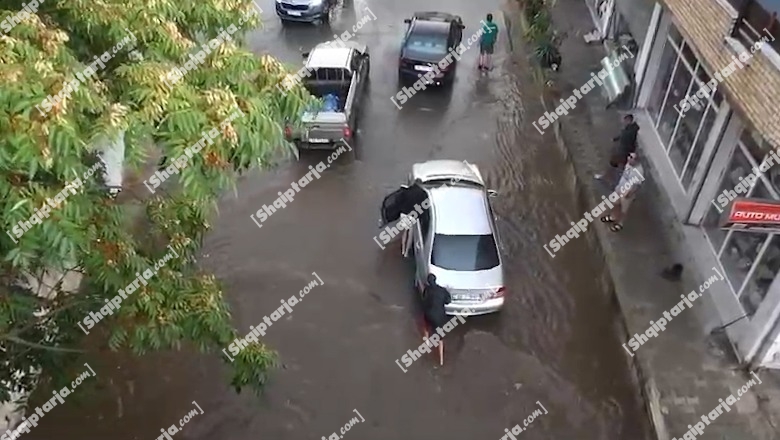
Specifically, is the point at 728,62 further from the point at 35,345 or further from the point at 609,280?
the point at 35,345

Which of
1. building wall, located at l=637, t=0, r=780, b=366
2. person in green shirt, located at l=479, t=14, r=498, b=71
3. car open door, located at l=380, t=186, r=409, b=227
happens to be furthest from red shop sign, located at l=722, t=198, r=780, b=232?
person in green shirt, located at l=479, t=14, r=498, b=71

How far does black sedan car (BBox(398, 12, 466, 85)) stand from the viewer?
17.5 metres

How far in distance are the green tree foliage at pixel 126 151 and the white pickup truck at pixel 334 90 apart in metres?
8.10

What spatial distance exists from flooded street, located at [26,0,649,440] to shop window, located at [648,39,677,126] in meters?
2.63

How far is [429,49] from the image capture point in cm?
1778

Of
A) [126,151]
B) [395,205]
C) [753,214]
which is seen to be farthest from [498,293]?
[126,151]

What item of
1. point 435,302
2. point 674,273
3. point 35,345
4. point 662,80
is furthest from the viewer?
point 662,80

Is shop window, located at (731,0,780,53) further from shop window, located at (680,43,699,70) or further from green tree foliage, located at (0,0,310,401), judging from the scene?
green tree foliage, located at (0,0,310,401)

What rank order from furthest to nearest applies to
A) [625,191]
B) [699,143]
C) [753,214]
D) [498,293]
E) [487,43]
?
[487,43] → [699,143] → [625,191] → [498,293] → [753,214]

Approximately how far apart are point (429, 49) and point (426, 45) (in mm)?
179

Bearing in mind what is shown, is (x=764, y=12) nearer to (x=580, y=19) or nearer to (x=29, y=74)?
(x=29, y=74)

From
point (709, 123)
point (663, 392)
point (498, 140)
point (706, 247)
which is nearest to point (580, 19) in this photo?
point (498, 140)

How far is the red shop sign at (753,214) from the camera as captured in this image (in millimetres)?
8953

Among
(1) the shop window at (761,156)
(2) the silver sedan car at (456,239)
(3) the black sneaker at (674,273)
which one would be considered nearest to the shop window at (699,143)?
(1) the shop window at (761,156)
